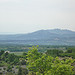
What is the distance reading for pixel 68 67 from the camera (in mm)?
12688

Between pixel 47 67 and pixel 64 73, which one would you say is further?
pixel 47 67

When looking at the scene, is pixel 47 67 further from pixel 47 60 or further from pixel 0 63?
pixel 0 63

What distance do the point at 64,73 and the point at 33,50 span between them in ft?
11.0

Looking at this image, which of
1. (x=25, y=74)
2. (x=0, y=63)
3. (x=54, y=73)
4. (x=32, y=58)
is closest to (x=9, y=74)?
(x=25, y=74)

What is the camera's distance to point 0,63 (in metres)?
38.4

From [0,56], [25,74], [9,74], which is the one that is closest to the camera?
[25,74]

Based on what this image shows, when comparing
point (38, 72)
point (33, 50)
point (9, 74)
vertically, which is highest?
point (33, 50)

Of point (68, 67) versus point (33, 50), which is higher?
point (33, 50)

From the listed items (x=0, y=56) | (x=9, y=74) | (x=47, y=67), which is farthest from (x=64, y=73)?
(x=0, y=56)

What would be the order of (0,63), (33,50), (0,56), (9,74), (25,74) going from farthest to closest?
(0,56) → (0,63) → (9,74) → (25,74) → (33,50)

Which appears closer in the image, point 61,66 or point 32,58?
point 61,66

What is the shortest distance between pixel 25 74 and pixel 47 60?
12986 mm

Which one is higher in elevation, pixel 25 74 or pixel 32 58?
pixel 32 58

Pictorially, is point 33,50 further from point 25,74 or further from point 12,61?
point 12,61
